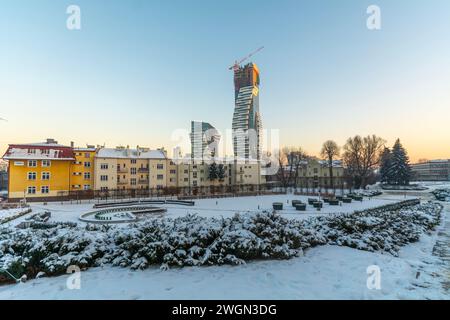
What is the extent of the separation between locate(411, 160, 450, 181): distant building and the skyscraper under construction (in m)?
79.9

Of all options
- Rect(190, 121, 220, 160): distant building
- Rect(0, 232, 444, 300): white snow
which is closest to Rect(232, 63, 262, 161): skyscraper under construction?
Rect(190, 121, 220, 160): distant building

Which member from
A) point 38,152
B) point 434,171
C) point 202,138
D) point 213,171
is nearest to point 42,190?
point 38,152

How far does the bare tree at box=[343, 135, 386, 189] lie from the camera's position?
177ft

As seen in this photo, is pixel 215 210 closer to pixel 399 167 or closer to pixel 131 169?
pixel 131 169

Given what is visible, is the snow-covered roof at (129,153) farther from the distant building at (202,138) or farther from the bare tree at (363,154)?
the bare tree at (363,154)

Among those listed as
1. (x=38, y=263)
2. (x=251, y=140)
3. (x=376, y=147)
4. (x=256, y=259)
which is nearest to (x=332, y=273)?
(x=256, y=259)

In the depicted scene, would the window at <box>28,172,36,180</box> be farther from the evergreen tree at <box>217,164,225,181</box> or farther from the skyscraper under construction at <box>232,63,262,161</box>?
the skyscraper under construction at <box>232,63,262,161</box>

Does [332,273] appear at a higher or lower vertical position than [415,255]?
higher

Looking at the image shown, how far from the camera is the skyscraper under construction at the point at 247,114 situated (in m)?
114

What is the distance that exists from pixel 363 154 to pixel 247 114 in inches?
3047

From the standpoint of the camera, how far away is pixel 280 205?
2338cm
